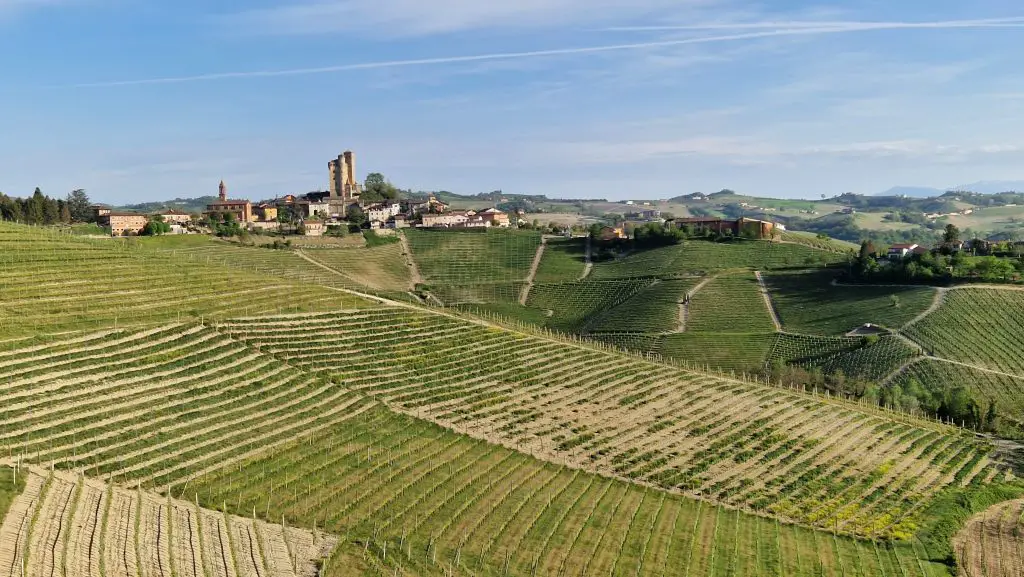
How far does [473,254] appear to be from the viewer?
366 ft

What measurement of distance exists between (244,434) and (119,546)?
11.1 meters

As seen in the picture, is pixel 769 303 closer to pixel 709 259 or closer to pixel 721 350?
pixel 721 350

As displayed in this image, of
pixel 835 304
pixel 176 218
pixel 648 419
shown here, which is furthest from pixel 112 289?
pixel 176 218

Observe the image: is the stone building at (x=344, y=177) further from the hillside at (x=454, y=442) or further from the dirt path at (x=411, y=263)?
the hillside at (x=454, y=442)

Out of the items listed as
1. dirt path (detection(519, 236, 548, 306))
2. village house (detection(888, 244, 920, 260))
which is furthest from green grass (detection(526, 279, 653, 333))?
village house (detection(888, 244, 920, 260))

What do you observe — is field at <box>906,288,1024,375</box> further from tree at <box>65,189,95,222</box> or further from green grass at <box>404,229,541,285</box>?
tree at <box>65,189,95,222</box>

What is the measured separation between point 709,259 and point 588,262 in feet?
46.4

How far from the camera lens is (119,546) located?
24.3 meters

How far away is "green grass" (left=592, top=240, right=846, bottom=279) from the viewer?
3932 inches

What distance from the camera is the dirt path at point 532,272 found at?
9681 cm

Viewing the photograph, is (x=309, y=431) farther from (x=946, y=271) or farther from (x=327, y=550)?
(x=946, y=271)

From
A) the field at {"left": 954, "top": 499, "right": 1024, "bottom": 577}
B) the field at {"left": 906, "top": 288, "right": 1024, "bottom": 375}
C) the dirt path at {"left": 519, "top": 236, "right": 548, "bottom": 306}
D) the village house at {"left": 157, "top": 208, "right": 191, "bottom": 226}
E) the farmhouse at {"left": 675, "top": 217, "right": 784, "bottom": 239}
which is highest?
the village house at {"left": 157, "top": 208, "right": 191, "bottom": 226}

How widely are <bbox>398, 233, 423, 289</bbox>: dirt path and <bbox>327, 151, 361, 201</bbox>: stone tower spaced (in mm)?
52313

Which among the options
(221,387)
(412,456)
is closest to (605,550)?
(412,456)
